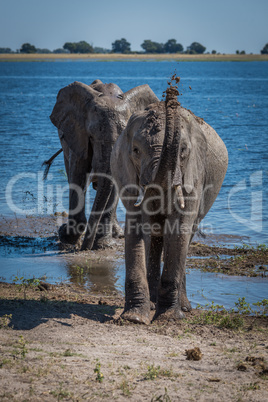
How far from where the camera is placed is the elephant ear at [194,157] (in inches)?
233

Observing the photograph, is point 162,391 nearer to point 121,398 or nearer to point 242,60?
point 121,398

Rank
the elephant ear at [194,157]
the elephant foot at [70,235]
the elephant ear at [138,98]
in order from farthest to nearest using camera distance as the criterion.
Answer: the elephant foot at [70,235] → the elephant ear at [138,98] → the elephant ear at [194,157]

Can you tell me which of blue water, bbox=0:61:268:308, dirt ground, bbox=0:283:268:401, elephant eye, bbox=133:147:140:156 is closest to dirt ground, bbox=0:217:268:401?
dirt ground, bbox=0:283:268:401

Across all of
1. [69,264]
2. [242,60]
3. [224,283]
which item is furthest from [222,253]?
[242,60]

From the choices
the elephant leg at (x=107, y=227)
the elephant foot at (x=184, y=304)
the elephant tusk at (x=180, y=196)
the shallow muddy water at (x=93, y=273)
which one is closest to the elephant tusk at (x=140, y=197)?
the elephant tusk at (x=180, y=196)

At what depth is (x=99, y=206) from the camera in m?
9.53

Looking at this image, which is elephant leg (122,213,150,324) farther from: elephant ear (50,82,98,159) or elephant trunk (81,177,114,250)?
elephant ear (50,82,98,159)

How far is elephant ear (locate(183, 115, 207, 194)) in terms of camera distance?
5.91 metres

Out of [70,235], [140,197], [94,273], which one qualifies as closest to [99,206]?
[70,235]

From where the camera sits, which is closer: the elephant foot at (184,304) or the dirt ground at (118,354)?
the dirt ground at (118,354)

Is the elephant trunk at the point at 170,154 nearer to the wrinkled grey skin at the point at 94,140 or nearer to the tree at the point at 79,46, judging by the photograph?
the wrinkled grey skin at the point at 94,140

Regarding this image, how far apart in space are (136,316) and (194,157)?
157 cm

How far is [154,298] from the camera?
6801 mm

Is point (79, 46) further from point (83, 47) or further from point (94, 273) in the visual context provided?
point (94, 273)
